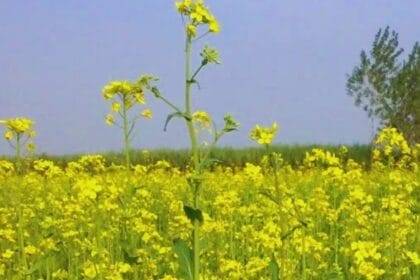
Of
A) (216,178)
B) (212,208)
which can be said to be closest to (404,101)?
(216,178)

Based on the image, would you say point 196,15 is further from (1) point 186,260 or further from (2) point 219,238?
(2) point 219,238

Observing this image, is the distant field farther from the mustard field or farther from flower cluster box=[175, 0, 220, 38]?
flower cluster box=[175, 0, 220, 38]

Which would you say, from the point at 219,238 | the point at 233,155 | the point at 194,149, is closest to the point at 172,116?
the point at 194,149

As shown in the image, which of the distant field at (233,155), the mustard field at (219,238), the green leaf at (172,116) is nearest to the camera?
the green leaf at (172,116)

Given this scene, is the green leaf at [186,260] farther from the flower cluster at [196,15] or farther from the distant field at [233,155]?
the distant field at [233,155]

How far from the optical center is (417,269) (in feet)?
20.1

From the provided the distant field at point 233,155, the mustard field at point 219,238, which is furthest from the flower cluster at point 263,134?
the distant field at point 233,155

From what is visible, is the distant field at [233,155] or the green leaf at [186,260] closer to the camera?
the green leaf at [186,260]

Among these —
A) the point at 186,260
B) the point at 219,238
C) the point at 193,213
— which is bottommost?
the point at 219,238

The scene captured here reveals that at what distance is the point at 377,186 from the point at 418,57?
24940 mm

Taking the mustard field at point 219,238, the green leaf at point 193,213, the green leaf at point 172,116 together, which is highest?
the green leaf at point 172,116

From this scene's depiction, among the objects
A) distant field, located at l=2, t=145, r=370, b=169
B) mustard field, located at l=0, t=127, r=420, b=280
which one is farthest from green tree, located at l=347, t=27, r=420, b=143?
mustard field, located at l=0, t=127, r=420, b=280

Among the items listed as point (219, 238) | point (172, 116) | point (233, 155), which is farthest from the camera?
point (233, 155)

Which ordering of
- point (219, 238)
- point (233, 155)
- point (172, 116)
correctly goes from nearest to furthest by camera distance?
point (172, 116) → point (219, 238) → point (233, 155)
